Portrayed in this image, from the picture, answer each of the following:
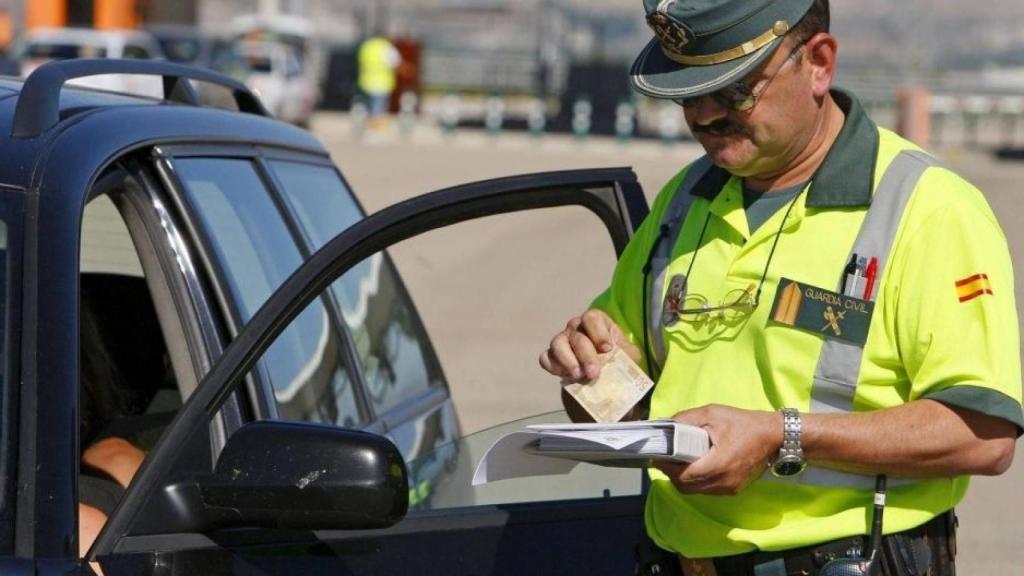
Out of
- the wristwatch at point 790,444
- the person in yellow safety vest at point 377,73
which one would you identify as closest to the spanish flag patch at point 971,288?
the wristwatch at point 790,444

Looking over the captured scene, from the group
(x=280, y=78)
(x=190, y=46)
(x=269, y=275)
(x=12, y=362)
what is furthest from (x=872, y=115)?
(x=12, y=362)

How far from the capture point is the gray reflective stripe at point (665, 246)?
267cm

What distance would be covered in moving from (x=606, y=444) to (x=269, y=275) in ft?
4.84

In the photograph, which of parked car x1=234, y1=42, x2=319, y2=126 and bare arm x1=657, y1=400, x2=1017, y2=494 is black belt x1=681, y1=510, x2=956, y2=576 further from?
parked car x1=234, y1=42, x2=319, y2=126

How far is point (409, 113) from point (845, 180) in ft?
91.6

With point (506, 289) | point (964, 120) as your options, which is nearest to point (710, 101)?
point (506, 289)

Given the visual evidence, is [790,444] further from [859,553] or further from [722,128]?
[722,128]

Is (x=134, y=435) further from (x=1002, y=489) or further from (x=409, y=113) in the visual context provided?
(x=409, y=113)

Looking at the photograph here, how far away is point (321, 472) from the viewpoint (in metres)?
2.41

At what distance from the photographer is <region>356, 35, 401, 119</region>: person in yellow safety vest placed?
2942cm

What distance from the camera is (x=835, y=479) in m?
2.44

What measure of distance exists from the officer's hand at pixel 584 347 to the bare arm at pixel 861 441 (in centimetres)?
35

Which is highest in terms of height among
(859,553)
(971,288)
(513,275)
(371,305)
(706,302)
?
(971,288)

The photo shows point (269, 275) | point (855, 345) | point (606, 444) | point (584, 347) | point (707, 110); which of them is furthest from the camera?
point (269, 275)
